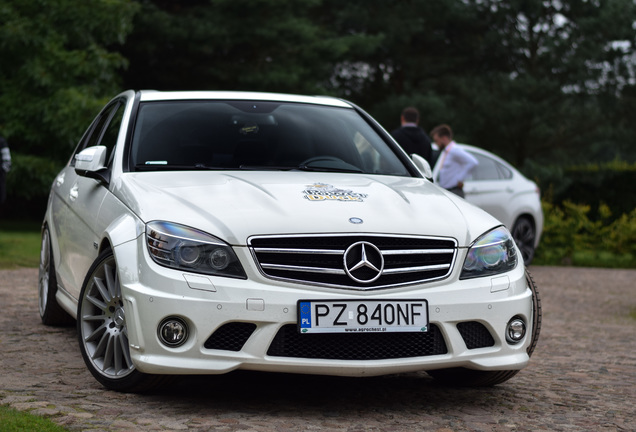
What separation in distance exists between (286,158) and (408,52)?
34.9 meters

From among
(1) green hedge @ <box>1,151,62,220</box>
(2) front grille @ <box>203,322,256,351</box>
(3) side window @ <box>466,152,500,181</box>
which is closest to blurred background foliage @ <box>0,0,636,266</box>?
(1) green hedge @ <box>1,151,62,220</box>

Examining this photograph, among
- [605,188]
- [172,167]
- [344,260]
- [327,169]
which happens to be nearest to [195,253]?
[344,260]

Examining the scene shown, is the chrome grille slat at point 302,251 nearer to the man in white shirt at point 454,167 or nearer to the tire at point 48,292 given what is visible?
the tire at point 48,292

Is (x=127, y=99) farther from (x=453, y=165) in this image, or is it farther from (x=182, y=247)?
(x=453, y=165)

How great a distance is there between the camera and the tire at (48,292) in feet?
23.1

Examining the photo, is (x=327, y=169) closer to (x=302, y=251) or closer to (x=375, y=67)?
(x=302, y=251)

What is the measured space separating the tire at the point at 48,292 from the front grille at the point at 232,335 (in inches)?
110

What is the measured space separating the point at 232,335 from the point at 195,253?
0.40 m

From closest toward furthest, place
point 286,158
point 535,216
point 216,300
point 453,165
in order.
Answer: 1. point 216,300
2. point 286,158
3. point 453,165
4. point 535,216

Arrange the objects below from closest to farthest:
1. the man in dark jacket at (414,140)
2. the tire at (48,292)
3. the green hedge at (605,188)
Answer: the tire at (48,292)
the man in dark jacket at (414,140)
the green hedge at (605,188)

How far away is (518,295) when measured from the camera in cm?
495

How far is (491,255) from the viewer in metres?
4.93

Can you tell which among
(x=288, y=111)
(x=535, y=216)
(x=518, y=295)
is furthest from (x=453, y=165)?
(x=518, y=295)

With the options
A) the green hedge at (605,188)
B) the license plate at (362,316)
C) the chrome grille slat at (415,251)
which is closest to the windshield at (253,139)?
the chrome grille slat at (415,251)
